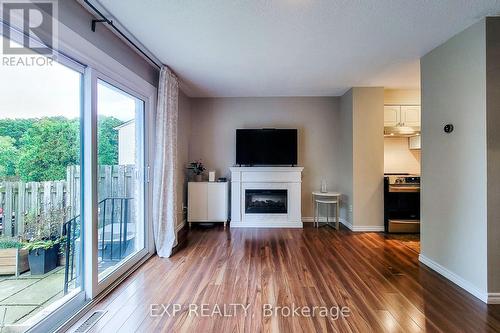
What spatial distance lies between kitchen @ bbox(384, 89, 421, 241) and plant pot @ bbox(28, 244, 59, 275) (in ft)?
14.6

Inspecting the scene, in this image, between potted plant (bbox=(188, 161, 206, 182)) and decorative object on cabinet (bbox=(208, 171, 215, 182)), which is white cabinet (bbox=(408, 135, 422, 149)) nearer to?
decorative object on cabinet (bbox=(208, 171, 215, 182))

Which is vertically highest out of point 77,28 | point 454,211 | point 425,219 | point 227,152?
point 77,28

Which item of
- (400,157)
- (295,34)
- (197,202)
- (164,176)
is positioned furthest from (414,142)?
(164,176)

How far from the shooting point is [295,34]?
2391 millimetres

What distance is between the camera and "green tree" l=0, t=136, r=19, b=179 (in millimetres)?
1459

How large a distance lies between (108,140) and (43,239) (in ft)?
3.52

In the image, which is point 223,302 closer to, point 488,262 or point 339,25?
point 488,262

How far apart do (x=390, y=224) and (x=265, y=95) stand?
3.23 metres

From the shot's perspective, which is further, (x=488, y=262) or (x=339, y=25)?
(x=339, y=25)

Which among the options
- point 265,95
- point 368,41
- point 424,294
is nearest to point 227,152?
point 265,95

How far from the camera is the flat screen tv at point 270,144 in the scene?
184 inches

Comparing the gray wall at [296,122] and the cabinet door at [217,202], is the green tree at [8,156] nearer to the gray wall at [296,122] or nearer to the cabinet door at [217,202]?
the cabinet door at [217,202]

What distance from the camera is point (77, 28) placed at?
6.14 feet

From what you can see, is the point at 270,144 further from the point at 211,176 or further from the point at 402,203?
the point at 402,203
